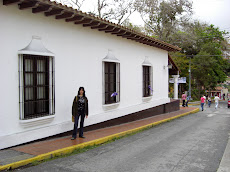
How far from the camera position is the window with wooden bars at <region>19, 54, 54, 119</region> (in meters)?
6.03

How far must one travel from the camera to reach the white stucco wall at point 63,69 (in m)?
5.68

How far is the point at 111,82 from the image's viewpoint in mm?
9547

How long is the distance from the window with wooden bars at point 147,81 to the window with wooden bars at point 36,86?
6.34 m

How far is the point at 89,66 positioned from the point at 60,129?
238 cm

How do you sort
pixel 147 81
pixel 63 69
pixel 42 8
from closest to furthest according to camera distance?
pixel 42 8, pixel 63 69, pixel 147 81

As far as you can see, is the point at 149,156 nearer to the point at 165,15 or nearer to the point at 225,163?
the point at 225,163

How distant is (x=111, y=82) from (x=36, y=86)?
12.2 ft

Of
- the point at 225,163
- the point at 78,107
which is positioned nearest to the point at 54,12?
the point at 78,107

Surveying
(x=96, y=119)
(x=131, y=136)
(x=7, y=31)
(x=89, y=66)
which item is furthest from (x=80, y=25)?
(x=131, y=136)

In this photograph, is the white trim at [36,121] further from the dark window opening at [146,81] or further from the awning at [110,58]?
the dark window opening at [146,81]

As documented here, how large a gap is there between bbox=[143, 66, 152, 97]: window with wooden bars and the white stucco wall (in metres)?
0.66

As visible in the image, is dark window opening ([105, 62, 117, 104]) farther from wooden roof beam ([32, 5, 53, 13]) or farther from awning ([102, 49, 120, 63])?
wooden roof beam ([32, 5, 53, 13])

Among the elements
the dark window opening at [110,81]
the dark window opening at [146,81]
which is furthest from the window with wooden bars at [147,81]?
the dark window opening at [110,81]

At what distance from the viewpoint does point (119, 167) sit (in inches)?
199
